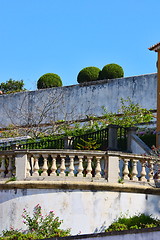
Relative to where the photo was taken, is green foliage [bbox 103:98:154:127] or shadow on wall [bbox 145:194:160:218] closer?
shadow on wall [bbox 145:194:160:218]

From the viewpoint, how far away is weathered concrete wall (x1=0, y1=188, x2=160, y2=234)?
1502 cm

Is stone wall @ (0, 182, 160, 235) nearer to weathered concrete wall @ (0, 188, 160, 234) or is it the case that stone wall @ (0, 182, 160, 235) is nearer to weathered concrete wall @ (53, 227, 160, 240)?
weathered concrete wall @ (0, 188, 160, 234)

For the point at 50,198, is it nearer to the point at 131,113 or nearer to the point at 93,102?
the point at 131,113

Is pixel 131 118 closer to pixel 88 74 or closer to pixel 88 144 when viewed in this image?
pixel 88 144

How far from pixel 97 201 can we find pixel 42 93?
964 inches

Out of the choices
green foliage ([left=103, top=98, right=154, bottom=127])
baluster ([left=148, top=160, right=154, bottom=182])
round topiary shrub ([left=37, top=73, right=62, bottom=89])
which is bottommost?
baluster ([left=148, top=160, right=154, bottom=182])

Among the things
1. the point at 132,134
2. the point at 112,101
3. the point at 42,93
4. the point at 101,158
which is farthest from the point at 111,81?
the point at 101,158

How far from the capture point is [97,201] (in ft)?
50.0

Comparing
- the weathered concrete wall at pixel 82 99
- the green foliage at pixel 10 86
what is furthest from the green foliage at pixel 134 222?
the green foliage at pixel 10 86

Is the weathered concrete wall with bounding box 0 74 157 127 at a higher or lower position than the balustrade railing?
higher

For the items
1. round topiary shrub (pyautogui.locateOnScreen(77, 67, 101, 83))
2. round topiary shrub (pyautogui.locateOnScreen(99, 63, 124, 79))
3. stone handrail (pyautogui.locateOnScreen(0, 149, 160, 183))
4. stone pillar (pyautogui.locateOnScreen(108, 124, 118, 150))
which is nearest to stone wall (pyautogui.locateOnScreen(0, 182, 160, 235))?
stone handrail (pyautogui.locateOnScreen(0, 149, 160, 183))

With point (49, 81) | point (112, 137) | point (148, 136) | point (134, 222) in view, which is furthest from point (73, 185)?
point (49, 81)

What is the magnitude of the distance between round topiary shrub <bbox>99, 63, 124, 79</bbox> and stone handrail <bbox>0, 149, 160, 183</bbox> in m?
22.9

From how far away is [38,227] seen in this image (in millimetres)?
14773
